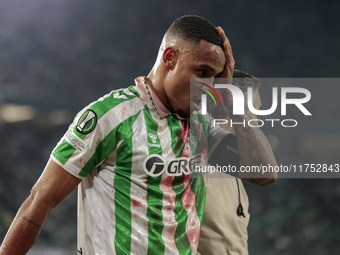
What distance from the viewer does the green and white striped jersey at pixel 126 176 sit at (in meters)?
0.99

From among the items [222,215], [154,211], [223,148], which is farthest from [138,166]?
[222,215]

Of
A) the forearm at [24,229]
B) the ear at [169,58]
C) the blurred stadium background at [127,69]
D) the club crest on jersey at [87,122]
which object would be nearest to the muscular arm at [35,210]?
the forearm at [24,229]

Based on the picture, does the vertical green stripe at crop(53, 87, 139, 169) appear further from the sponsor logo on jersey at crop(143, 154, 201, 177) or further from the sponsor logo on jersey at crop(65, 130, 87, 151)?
the sponsor logo on jersey at crop(143, 154, 201, 177)

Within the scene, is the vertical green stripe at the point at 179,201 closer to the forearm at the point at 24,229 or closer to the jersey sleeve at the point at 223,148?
the jersey sleeve at the point at 223,148

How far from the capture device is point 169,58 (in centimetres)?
114

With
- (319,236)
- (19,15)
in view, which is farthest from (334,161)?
(19,15)

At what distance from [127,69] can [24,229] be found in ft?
8.19

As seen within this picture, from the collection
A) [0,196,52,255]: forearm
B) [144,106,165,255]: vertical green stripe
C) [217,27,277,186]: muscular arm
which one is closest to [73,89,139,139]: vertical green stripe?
[144,106,165,255]: vertical green stripe

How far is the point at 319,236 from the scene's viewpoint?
10.4ft

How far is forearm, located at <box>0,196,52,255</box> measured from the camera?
Result: 3.08 feet

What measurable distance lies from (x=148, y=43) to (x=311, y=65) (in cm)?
169

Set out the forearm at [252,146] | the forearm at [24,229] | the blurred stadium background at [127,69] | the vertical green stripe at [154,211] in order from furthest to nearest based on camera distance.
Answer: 1. the blurred stadium background at [127,69]
2. the forearm at [252,146]
3. the vertical green stripe at [154,211]
4. the forearm at [24,229]

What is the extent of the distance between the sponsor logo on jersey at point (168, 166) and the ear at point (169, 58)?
0.32 meters

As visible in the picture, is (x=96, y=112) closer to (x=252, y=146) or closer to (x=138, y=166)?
(x=138, y=166)
